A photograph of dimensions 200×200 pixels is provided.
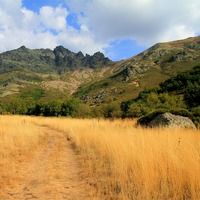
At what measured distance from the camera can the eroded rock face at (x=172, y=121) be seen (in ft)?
71.0

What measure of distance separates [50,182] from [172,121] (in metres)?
13.9

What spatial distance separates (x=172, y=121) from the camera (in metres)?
22.0

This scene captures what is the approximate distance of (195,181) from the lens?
7.11 metres

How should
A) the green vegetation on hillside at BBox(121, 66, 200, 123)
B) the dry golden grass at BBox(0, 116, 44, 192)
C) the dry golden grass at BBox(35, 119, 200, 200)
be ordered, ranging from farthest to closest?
the green vegetation on hillside at BBox(121, 66, 200, 123)
the dry golden grass at BBox(0, 116, 44, 192)
the dry golden grass at BBox(35, 119, 200, 200)

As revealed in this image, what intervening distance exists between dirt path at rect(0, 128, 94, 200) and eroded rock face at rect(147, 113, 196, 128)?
32.3 feet

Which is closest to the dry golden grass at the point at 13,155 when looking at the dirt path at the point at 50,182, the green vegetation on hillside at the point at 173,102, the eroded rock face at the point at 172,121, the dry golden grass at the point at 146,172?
the dirt path at the point at 50,182

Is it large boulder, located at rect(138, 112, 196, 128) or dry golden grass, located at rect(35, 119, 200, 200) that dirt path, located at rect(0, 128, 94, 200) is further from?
large boulder, located at rect(138, 112, 196, 128)

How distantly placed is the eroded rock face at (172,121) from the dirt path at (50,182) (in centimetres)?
986

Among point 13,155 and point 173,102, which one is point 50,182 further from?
point 173,102

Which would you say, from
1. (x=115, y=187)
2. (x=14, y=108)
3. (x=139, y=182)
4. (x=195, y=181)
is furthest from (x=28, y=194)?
(x=14, y=108)

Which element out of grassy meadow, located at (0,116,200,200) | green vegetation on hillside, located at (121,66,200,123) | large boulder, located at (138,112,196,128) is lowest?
grassy meadow, located at (0,116,200,200)

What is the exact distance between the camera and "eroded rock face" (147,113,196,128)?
21.6 metres

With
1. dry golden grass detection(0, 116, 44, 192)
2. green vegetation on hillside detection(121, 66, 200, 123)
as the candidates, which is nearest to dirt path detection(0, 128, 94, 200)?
dry golden grass detection(0, 116, 44, 192)

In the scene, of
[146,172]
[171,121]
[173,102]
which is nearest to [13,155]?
[146,172]
